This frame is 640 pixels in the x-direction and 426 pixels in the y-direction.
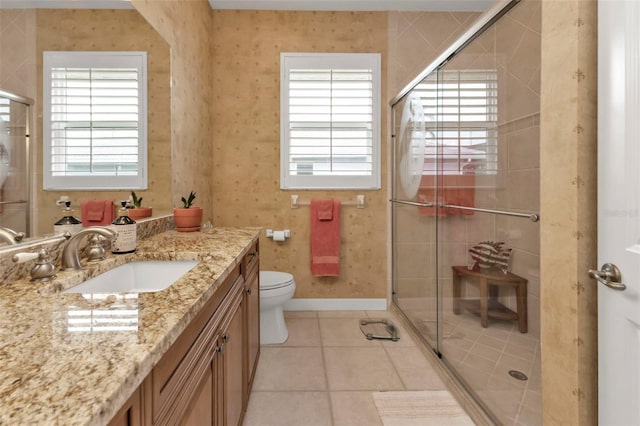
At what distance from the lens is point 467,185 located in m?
1.80

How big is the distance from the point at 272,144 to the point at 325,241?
991mm

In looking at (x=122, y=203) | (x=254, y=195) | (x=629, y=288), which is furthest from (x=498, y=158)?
(x=254, y=195)

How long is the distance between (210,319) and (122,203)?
0.87 meters

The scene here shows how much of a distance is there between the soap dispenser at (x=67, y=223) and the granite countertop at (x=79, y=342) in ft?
0.90

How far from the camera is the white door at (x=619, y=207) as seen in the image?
0.81m

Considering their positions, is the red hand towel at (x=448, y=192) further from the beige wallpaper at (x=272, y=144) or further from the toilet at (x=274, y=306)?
the toilet at (x=274, y=306)

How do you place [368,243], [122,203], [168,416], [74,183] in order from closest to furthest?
[168,416] → [74,183] → [122,203] → [368,243]

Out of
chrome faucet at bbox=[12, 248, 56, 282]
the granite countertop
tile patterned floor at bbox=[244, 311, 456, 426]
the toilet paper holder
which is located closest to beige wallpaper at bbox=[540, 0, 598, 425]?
tile patterned floor at bbox=[244, 311, 456, 426]

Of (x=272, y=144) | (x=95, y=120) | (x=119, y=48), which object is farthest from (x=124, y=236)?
(x=272, y=144)

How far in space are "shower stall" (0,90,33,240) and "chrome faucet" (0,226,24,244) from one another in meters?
0.01

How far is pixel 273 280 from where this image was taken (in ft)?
7.68

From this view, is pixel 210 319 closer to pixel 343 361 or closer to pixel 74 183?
pixel 74 183

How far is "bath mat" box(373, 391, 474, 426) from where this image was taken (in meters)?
1.55

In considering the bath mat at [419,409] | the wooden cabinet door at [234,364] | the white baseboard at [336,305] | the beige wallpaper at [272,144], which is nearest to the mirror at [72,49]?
the wooden cabinet door at [234,364]
